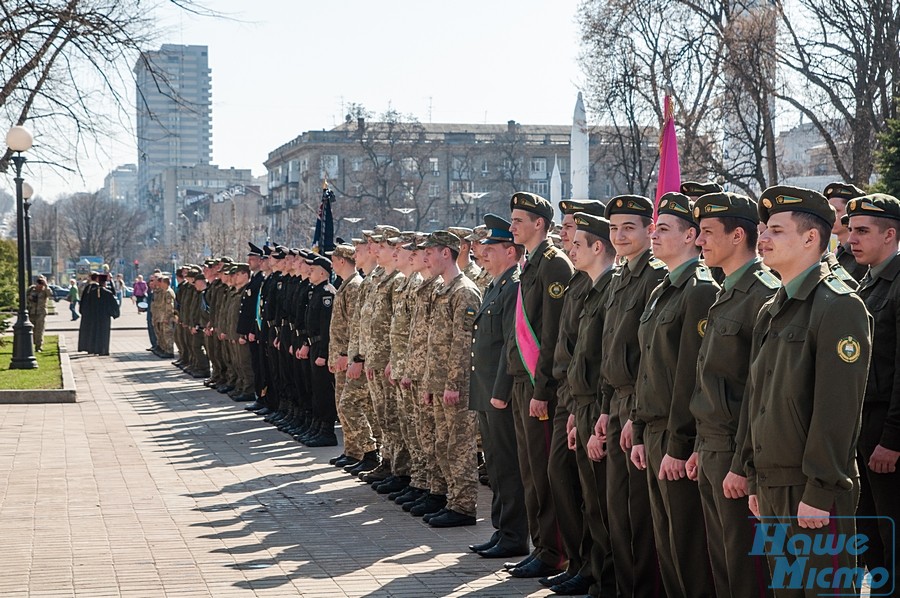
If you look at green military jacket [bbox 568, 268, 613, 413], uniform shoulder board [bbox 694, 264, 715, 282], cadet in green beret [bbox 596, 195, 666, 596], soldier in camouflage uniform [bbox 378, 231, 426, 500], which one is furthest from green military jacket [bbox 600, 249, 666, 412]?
soldier in camouflage uniform [bbox 378, 231, 426, 500]

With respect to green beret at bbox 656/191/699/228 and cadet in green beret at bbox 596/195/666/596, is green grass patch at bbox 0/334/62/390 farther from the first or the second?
green beret at bbox 656/191/699/228

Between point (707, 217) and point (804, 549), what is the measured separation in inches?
69.4

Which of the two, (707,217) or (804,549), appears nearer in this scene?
(804,549)

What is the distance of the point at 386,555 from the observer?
8688 millimetres

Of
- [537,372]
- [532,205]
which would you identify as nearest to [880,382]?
[537,372]

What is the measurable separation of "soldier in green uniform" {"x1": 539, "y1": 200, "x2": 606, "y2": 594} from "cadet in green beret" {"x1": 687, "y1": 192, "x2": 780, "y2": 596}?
167cm

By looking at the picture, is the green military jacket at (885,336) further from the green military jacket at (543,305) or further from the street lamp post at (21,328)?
the street lamp post at (21,328)

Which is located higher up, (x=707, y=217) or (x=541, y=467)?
(x=707, y=217)

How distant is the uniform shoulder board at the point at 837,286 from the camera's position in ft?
16.7

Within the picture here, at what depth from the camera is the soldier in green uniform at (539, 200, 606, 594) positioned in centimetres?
752

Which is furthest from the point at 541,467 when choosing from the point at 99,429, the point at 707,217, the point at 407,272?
the point at 99,429

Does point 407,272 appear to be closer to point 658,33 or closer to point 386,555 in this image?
point 386,555

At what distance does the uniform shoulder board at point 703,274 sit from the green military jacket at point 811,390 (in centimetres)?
93

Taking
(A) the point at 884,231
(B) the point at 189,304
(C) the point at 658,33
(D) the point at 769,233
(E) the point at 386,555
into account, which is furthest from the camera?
(C) the point at 658,33
